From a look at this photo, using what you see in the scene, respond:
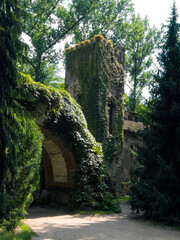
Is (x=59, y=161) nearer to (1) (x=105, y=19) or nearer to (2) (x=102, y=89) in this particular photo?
(2) (x=102, y=89)

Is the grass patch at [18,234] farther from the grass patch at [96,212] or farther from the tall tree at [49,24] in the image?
the tall tree at [49,24]

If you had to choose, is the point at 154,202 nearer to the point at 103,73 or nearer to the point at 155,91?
the point at 155,91

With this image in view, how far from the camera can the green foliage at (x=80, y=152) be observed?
823 cm

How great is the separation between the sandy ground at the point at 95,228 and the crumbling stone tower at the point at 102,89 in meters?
6.51

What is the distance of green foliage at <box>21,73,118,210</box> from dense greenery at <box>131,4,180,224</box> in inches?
48.8

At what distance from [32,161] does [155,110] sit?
425 centimetres

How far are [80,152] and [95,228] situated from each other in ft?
9.77

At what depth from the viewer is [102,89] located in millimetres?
14656

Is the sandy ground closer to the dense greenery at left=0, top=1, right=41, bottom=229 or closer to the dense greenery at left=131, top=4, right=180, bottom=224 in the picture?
the dense greenery at left=131, top=4, right=180, bottom=224

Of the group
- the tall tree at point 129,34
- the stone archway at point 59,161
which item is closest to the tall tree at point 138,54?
the tall tree at point 129,34

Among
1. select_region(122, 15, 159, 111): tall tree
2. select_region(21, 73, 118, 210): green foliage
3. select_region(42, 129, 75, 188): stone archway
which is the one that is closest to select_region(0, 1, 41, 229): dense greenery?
select_region(21, 73, 118, 210): green foliage

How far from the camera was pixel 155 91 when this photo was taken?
8.51m

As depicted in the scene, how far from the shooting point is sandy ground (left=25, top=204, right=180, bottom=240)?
550cm

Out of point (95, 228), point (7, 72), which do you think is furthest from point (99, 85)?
point (7, 72)
